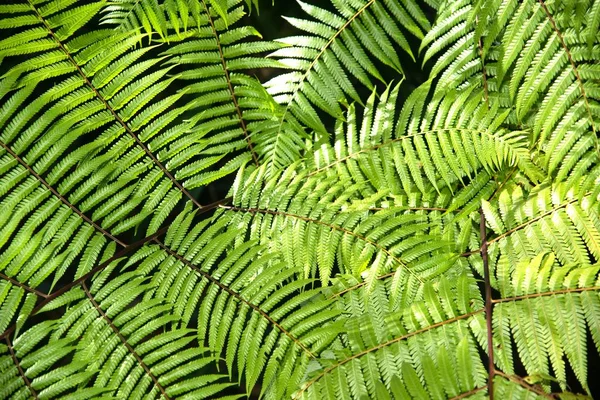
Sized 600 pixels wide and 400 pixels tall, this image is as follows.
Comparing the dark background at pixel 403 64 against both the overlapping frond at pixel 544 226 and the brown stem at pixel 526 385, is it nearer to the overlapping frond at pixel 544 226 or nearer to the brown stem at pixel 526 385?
the overlapping frond at pixel 544 226

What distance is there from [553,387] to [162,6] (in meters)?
1.83

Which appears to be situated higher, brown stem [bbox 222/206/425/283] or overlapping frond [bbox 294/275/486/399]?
brown stem [bbox 222/206/425/283]

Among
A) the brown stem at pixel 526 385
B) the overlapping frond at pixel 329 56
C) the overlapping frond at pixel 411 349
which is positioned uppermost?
the overlapping frond at pixel 329 56

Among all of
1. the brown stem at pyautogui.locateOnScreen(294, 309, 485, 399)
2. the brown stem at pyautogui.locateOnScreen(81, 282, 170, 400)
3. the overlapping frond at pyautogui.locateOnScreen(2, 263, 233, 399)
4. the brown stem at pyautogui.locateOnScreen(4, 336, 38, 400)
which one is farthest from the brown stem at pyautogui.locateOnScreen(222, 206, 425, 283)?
the brown stem at pyautogui.locateOnScreen(4, 336, 38, 400)

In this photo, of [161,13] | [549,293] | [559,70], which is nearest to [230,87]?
[161,13]

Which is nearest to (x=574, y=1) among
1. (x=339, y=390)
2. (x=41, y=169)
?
(x=339, y=390)

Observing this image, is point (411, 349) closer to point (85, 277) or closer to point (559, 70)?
point (559, 70)

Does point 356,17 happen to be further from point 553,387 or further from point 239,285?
point 553,387

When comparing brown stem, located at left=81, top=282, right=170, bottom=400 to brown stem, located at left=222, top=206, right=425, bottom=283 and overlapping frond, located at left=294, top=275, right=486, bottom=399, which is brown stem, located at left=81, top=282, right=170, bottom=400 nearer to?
overlapping frond, located at left=294, top=275, right=486, bottom=399

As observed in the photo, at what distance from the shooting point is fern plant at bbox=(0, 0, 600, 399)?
4.00 ft

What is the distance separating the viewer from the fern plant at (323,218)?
1.22 m

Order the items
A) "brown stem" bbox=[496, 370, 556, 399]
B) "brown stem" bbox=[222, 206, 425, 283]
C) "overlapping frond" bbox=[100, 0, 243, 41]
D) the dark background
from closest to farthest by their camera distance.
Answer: "brown stem" bbox=[496, 370, 556, 399], "brown stem" bbox=[222, 206, 425, 283], "overlapping frond" bbox=[100, 0, 243, 41], the dark background

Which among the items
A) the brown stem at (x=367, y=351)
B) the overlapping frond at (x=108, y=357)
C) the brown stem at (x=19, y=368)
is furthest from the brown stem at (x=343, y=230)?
the brown stem at (x=19, y=368)

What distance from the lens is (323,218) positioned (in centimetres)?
142
